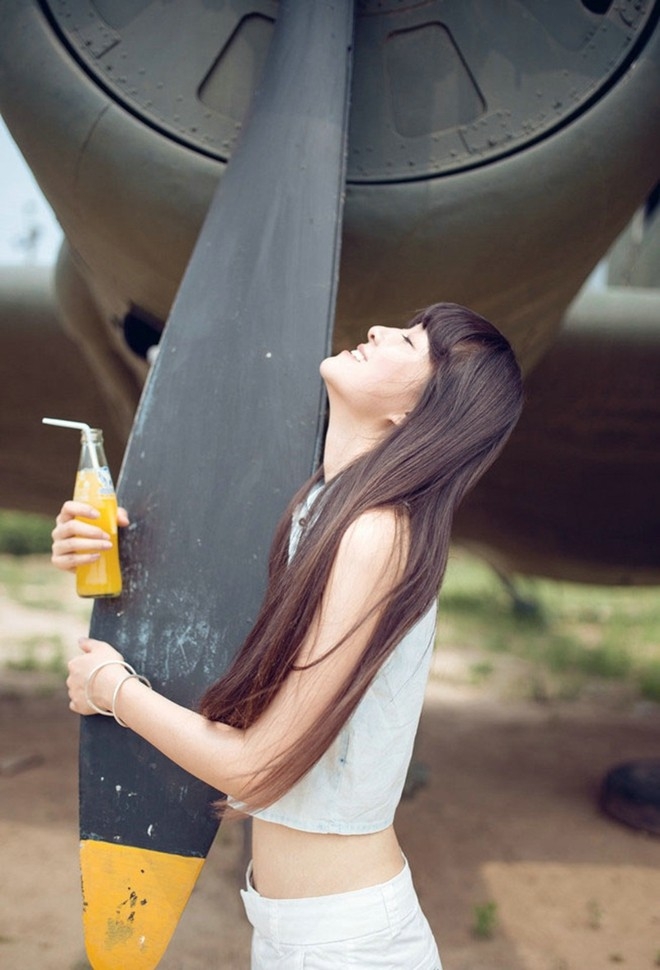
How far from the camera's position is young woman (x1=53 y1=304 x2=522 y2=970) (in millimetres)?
1382

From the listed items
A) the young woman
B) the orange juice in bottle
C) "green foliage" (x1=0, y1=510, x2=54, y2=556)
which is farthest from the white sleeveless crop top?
"green foliage" (x1=0, y1=510, x2=54, y2=556)

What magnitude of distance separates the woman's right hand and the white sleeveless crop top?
512 mm

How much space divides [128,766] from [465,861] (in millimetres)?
2899

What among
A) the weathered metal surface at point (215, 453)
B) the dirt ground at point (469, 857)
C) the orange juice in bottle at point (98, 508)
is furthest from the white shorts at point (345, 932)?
the dirt ground at point (469, 857)

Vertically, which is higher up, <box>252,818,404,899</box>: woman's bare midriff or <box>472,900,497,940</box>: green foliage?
<box>252,818,404,899</box>: woman's bare midriff

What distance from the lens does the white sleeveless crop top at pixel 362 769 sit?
1.48 meters

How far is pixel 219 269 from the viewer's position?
7.66 feet

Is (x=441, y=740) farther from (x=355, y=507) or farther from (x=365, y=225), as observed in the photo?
(x=355, y=507)

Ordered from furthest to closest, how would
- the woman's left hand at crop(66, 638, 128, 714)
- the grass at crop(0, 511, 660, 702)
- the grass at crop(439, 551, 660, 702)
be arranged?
the grass at crop(439, 551, 660, 702) < the grass at crop(0, 511, 660, 702) < the woman's left hand at crop(66, 638, 128, 714)

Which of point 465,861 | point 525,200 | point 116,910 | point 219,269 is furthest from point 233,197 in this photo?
point 465,861

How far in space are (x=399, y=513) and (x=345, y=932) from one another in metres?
0.60

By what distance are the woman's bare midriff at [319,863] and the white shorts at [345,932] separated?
14 millimetres

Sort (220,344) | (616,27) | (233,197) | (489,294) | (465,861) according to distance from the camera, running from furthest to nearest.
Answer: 1. (465,861)
2. (489,294)
3. (616,27)
4. (233,197)
5. (220,344)

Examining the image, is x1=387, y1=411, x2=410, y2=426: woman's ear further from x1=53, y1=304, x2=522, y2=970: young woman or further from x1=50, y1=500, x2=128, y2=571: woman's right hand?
x1=50, y1=500, x2=128, y2=571: woman's right hand
